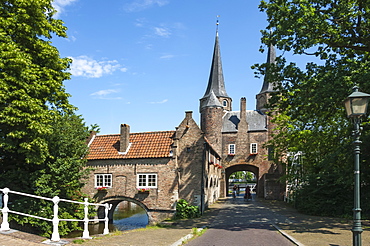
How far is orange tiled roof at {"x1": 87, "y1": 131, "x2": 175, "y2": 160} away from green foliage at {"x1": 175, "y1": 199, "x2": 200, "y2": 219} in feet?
12.0

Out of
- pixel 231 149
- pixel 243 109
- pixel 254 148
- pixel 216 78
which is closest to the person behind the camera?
pixel 254 148

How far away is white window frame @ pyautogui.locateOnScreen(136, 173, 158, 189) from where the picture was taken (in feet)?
77.7

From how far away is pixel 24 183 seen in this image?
16922 millimetres

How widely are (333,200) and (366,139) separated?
608 centimetres

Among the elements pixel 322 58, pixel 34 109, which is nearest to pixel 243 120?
pixel 322 58

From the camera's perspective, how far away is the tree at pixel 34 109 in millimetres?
13266

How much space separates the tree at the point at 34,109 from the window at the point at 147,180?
553cm

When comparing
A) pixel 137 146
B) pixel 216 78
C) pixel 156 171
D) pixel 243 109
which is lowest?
pixel 156 171

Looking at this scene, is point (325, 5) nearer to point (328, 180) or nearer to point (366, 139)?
point (366, 139)

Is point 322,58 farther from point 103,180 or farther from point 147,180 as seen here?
point 103,180

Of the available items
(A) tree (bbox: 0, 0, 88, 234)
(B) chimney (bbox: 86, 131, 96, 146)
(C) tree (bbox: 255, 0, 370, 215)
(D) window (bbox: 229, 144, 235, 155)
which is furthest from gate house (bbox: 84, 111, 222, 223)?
(D) window (bbox: 229, 144, 235, 155)

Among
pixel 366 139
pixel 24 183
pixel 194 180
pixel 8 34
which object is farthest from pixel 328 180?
pixel 8 34

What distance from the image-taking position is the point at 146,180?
939 inches

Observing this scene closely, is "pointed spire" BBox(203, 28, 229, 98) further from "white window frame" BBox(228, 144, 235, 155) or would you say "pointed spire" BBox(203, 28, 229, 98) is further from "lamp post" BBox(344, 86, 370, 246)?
"lamp post" BBox(344, 86, 370, 246)
